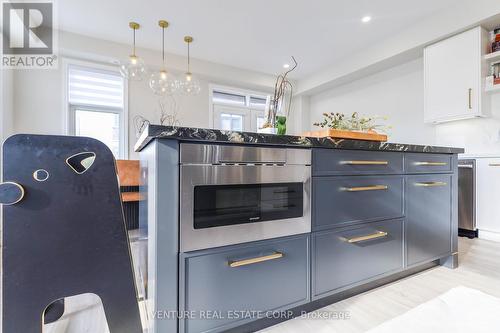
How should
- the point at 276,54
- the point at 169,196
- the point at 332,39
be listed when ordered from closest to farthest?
the point at 169,196 < the point at 332,39 < the point at 276,54

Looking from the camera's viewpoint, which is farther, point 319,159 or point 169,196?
point 319,159

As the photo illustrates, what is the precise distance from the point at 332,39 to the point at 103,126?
418 centimetres

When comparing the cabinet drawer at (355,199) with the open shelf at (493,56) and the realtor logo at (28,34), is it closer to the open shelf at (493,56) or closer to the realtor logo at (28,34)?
the open shelf at (493,56)

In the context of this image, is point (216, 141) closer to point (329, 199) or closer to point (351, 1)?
point (329, 199)

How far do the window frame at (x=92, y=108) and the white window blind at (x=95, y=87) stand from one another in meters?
0.04

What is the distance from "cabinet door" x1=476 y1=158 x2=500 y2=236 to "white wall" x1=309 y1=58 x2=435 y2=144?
0.81 metres

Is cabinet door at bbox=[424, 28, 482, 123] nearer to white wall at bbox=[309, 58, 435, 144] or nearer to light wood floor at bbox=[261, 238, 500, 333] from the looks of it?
white wall at bbox=[309, 58, 435, 144]

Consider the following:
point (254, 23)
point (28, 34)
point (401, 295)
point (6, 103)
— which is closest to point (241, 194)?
point (401, 295)

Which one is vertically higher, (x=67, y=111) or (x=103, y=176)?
(x=67, y=111)

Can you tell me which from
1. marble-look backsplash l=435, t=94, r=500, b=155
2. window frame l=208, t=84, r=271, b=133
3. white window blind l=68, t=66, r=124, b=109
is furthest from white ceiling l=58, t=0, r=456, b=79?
marble-look backsplash l=435, t=94, r=500, b=155

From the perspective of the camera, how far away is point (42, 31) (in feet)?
11.9

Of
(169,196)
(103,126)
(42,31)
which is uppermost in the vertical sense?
(42,31)

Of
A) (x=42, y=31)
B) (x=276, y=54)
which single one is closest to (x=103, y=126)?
(x=42, y=31)

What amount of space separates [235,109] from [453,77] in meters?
3.79
